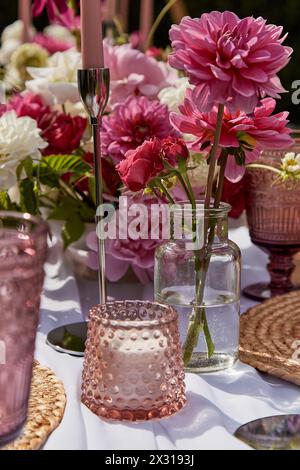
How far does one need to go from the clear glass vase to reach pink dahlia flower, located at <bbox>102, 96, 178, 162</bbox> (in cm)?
20

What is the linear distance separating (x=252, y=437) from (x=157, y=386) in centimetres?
9

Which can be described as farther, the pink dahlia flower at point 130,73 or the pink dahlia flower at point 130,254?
the pink dahlia flower at point 130,73

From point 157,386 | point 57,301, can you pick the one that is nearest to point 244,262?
point 57,301

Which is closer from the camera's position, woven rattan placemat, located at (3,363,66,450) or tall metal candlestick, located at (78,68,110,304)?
woven rattan placemat, located at (3,363,66,450)

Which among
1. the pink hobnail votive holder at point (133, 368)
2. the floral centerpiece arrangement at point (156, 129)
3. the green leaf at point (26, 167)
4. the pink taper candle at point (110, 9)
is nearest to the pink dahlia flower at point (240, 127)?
the floral centerpiece arrangement at point (156, 129)

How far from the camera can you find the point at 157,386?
66 cm

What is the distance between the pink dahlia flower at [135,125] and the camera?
3.17 ft

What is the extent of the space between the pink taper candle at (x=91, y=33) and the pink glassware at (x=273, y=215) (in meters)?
0.30

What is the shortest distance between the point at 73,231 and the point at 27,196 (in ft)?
0.37

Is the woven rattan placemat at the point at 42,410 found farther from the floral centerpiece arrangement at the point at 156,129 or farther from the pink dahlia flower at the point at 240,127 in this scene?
the pink dahlia flower at the point at 240,127

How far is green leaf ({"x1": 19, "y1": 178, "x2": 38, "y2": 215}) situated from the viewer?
101 centimetres

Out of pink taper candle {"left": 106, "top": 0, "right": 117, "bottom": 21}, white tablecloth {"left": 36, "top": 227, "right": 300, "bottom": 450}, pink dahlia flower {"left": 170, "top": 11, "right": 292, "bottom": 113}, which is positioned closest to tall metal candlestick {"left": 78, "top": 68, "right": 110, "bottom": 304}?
pink dahlia flower {"left": 170, "top": 11, "right": 292, "bottom": 113}

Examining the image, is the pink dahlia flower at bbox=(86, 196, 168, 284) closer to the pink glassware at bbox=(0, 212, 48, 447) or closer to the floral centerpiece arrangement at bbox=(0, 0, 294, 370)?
the floral centerpiece arrangement at bbox=(0, 0, 294, 370)

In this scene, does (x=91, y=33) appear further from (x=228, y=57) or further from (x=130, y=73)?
(x=130, y=73)
